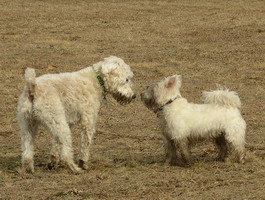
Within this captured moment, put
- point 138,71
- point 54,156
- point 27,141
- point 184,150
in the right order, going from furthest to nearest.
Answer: point 138,71 < point 184,150 < point 54,156 < point 27,141

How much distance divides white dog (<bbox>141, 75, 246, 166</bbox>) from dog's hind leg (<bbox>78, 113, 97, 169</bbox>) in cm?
89

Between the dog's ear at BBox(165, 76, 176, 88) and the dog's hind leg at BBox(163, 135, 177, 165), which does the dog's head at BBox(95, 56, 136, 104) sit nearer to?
the dog's ear at BBox(165, 76, 176, 88)

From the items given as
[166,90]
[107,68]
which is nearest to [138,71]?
[166,90]

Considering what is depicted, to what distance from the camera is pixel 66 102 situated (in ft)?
33.3

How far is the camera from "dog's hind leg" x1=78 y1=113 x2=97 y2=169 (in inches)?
407

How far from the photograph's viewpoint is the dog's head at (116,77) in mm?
10539

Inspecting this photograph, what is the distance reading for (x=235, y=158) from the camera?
10.7 metres

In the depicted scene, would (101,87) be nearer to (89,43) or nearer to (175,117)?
(175,117)

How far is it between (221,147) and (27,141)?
102 inches

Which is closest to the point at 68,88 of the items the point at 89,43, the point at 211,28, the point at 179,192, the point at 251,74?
the point at 179,192

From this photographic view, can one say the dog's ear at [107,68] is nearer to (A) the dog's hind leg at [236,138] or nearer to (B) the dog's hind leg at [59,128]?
(B) the dog's hind leg at [59,128]

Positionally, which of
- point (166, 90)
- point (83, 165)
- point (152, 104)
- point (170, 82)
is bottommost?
point (83, 165)

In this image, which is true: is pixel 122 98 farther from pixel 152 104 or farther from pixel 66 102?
pixel 66 102

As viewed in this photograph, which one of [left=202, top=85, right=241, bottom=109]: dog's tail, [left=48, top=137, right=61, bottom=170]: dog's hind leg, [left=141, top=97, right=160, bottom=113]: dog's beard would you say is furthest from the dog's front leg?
[left=202, top=85, right=241, bottom=109]: dog's tail
